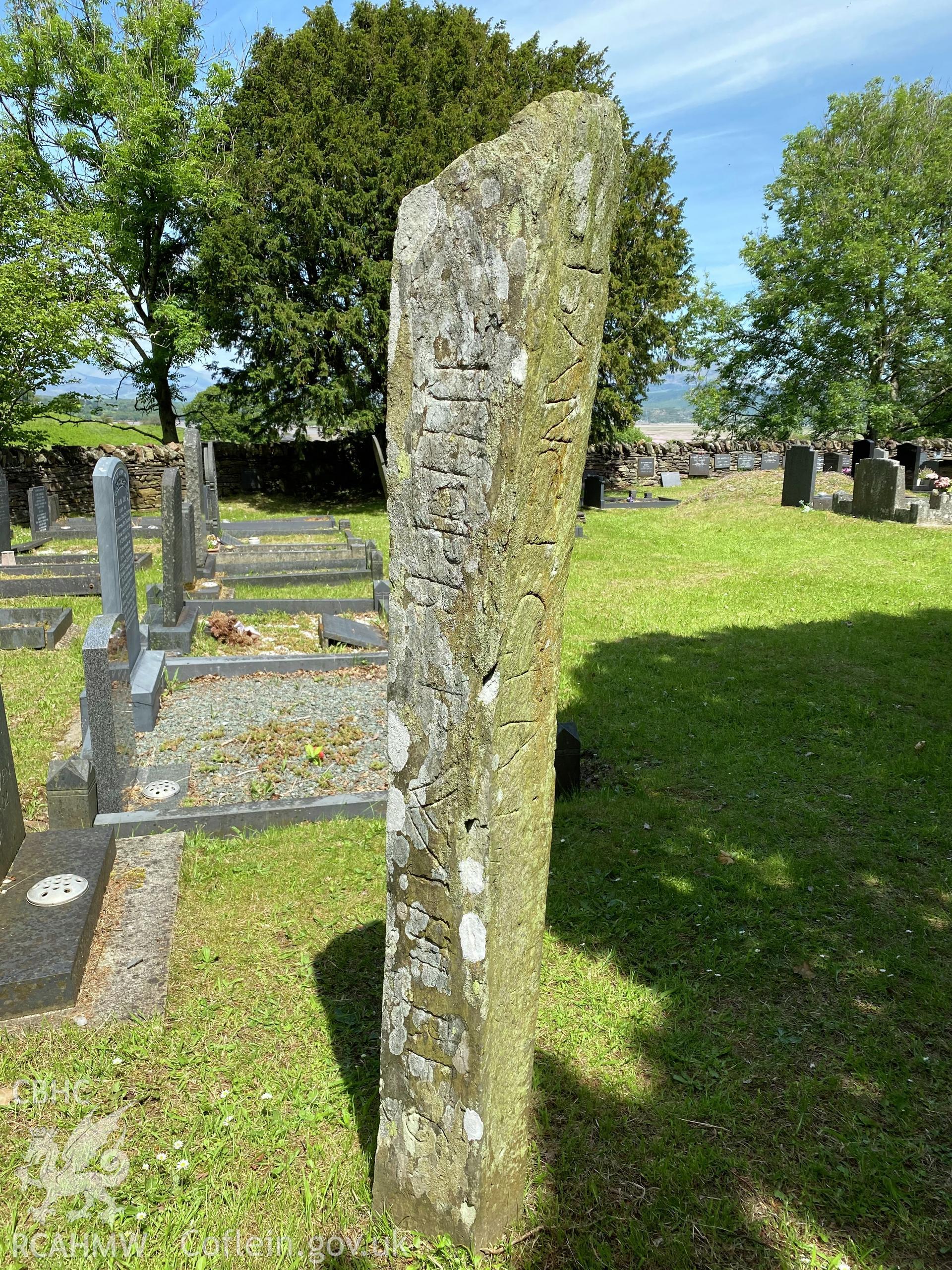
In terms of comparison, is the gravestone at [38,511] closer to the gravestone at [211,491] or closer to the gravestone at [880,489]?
the gravestone at [211,491]

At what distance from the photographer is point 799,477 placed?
19.1 meters

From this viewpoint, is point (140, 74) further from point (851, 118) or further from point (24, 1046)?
point (24, 1046)

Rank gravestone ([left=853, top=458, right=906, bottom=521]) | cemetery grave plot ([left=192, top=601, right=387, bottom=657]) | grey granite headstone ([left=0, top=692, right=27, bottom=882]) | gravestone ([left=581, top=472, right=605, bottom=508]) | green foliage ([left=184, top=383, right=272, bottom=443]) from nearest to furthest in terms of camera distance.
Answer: grey granite headstone ([left=0, top=692, right=27, bottom=882]) < cemetery grave plot ([left=192, top=601, right=387, bottom=657]) < gravestone ([left=853, top=458, right=906, bottom=521]) < gravestone ([left=581, top=472, right=605, bottom=508]) < green foliage ([left=184, top=383, right=272, bottom=443])

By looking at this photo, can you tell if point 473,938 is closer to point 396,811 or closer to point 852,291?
point 396,811

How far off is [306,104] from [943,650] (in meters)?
21.5

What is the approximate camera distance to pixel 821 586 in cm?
1244

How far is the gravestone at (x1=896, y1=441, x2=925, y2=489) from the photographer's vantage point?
74.0 feet

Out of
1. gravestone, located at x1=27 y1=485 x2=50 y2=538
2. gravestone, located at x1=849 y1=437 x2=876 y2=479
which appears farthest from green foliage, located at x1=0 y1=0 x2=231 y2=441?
gravestone, located at x1=849 y1=437 x2=876 y2=479

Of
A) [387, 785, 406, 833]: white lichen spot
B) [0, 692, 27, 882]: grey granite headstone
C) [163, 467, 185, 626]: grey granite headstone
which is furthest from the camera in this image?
[163, 467, 185, 626]: grey granite headstone

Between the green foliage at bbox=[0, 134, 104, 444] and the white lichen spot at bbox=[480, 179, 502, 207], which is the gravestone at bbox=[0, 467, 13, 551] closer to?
the green foliage at bbox=[0, 134, 104, 444]

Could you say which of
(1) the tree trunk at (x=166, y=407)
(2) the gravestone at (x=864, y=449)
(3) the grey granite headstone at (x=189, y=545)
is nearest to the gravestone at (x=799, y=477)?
(2) the gravestone at (x=864, y=449)

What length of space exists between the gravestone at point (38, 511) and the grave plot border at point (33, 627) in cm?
765

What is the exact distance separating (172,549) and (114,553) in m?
1.94

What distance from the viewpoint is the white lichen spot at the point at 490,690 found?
205cm
